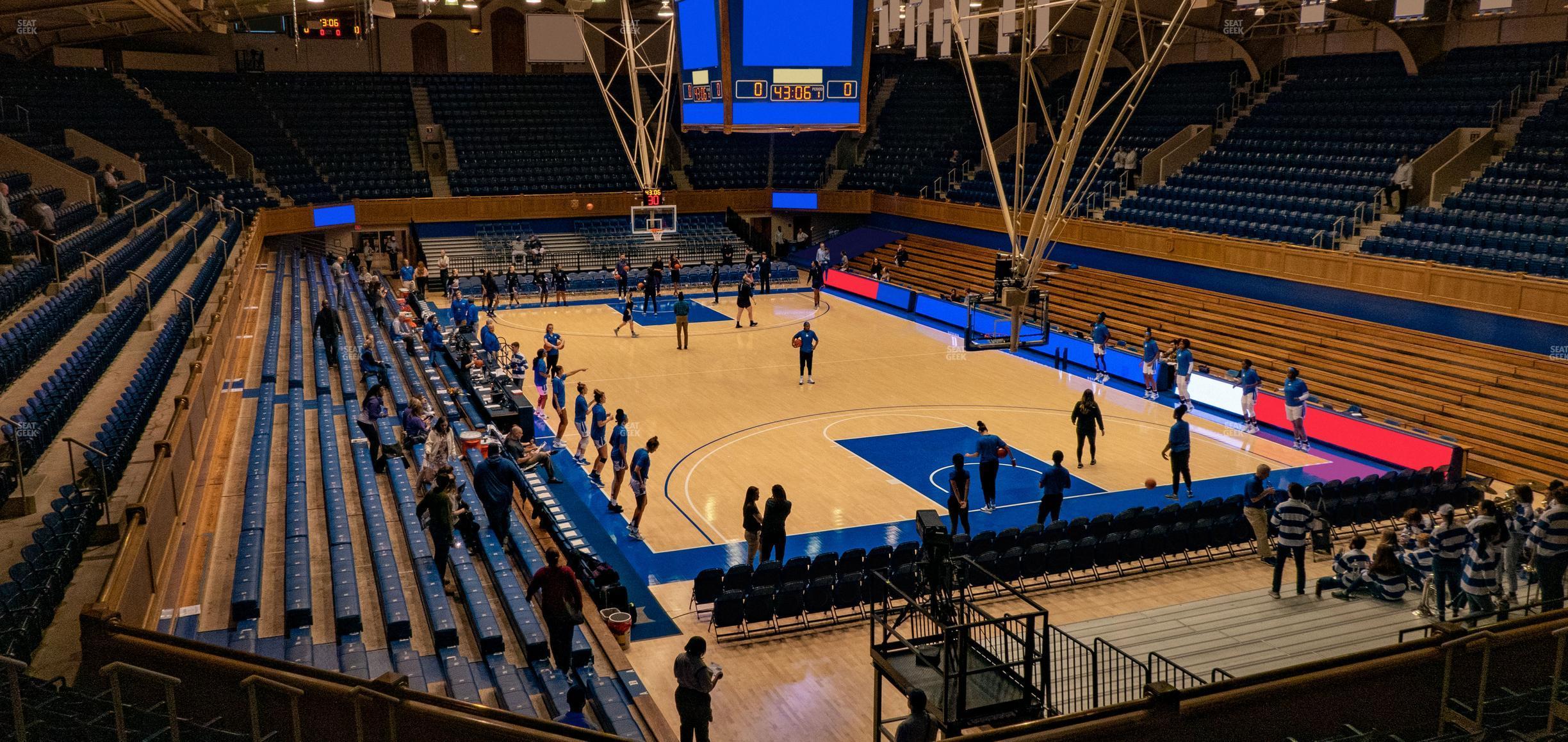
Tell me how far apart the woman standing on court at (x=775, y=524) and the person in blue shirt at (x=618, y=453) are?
318 cm

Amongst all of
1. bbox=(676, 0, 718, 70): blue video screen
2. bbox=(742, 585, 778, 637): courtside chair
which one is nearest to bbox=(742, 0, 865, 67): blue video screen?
bbox=(676, 0, 718, 70): blue video screen

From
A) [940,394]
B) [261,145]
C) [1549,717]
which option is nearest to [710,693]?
[1549,717]

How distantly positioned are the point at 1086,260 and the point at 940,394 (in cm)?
1089

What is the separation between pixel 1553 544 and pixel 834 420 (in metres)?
13.3

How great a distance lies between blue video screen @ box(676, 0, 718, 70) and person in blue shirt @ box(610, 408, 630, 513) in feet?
46.8

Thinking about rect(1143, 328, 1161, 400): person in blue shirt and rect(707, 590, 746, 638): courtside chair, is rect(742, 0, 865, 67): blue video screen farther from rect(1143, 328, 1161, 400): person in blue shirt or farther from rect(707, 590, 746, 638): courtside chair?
rect(707, 590, 746, 638): courtside chair

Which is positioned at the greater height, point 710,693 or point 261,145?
point 261,145

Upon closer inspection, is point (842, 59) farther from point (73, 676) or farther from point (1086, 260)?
point (73, 676)

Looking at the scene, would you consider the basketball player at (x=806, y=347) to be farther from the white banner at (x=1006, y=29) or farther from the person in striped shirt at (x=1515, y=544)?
the person in striped shirt at (x=1515, y=544)

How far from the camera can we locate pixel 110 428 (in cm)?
1163

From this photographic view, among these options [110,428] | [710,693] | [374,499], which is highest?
[110,428]

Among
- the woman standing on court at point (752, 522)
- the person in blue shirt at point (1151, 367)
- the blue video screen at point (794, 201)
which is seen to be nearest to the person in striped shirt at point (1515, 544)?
the woman standing on court at point (752, 522)

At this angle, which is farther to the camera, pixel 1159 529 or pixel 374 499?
pixel 1159 529

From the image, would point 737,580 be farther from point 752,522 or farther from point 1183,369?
point 1183,369
